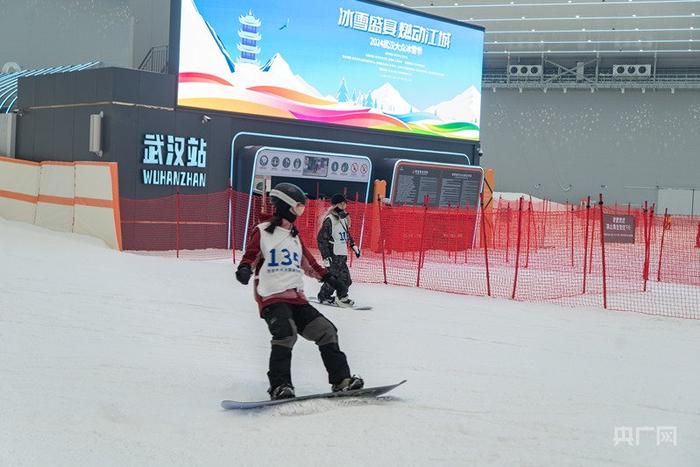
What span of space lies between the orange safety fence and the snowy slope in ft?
10.4

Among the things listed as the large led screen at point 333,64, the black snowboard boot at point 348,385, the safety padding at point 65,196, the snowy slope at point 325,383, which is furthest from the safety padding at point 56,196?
the black snowboard boot at point 348,385

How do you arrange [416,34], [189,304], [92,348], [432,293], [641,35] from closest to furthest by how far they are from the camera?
[92,348]
[189,304]
[432,293]
[416,34]
[641,35]

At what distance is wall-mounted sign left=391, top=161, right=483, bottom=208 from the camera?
27.1 m

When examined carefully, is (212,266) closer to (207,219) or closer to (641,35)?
(207,219)

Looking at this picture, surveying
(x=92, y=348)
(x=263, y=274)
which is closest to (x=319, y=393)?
(x=263, y=274)

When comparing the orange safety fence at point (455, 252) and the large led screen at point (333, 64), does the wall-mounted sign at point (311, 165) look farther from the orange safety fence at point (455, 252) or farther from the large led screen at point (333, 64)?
the large led screen at point (333, 64)

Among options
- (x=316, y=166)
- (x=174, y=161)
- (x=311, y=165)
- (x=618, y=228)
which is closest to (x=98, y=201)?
(x=174, y=161)

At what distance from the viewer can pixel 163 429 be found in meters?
6.06

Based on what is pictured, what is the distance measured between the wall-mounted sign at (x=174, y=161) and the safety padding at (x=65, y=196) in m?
1.04

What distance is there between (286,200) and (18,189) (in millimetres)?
17932

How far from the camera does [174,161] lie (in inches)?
874

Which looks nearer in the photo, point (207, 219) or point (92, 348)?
point (92, 348)

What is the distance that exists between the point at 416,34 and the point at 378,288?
537 inches

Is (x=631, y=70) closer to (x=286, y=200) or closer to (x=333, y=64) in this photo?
(x=333, y=64)
